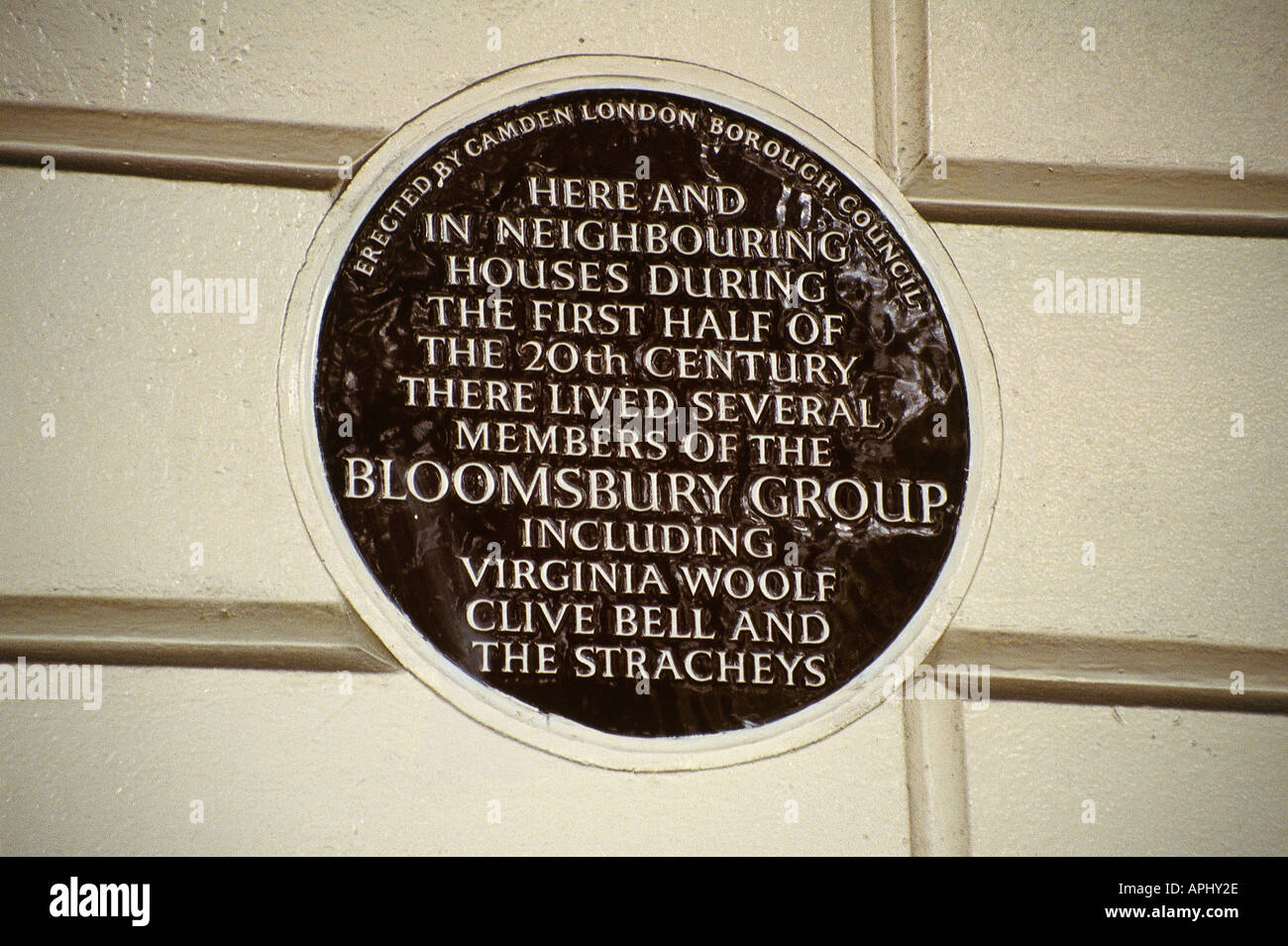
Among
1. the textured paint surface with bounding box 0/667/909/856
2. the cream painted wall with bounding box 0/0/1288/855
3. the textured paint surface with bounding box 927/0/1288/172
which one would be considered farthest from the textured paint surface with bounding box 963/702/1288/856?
the textured paint surface with bounding box 927/0/1288/172

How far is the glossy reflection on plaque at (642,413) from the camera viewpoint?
1907 millimetres

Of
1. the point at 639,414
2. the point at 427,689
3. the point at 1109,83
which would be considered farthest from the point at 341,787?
the point at 1109,83

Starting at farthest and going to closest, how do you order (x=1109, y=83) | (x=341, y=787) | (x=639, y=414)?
(x=1109, y=83) < (x=639, y=414) < (x=341, y=787)

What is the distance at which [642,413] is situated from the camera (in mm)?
2012

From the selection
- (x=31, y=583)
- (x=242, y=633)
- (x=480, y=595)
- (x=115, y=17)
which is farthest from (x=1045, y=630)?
(x=115, y=17)

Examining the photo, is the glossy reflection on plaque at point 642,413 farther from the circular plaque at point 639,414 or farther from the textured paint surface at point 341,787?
the textured paint surface at point 341,787

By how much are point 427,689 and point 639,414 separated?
523 millimetres

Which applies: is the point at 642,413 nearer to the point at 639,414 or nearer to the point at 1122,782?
the point at 639,414

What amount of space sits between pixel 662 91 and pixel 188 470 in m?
0.98

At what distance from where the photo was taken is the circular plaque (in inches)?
74.8

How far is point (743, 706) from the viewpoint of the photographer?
6.31ft

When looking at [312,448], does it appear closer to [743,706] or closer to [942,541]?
[743,706]

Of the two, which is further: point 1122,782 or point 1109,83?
point 1109,83

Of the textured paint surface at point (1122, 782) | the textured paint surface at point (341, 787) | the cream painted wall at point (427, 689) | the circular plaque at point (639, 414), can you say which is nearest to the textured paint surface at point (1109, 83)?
the cream painted wall at point (427, 689)
